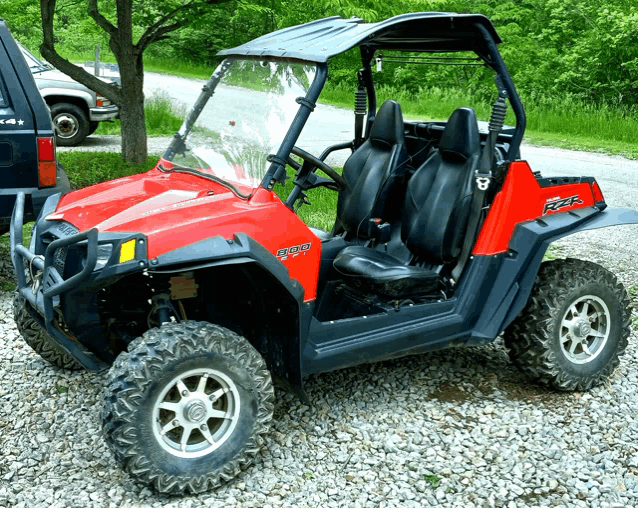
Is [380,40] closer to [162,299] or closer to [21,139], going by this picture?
[162,299]

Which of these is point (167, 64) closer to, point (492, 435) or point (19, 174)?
point (19, 174)

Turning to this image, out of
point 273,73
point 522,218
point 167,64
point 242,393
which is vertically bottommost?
point 167,64

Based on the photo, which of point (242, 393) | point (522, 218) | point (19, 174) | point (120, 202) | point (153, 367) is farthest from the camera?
point (19, 174)

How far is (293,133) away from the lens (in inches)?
153

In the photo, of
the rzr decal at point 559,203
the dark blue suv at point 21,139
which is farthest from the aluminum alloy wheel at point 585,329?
the dark blue suv at point 21,139

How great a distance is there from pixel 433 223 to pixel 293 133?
1.11 meters

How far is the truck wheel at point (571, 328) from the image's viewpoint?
181 inches

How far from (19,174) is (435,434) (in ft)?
12.1

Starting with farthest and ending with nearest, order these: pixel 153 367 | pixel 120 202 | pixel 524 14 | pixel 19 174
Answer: pixel 524 14 → pixel 19 174 → pixel 120 202 → pixel 153 367

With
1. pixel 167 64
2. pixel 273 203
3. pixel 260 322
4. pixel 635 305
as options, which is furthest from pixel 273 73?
pixel 167 64

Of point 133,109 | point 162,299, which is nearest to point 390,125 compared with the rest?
point 162,299

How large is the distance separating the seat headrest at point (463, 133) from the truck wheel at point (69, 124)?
10.00 m

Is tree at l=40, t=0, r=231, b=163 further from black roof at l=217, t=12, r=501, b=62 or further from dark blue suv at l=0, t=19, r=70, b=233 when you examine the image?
black roof at l=217, t=12, r=501, b=62

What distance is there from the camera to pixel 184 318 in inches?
163
